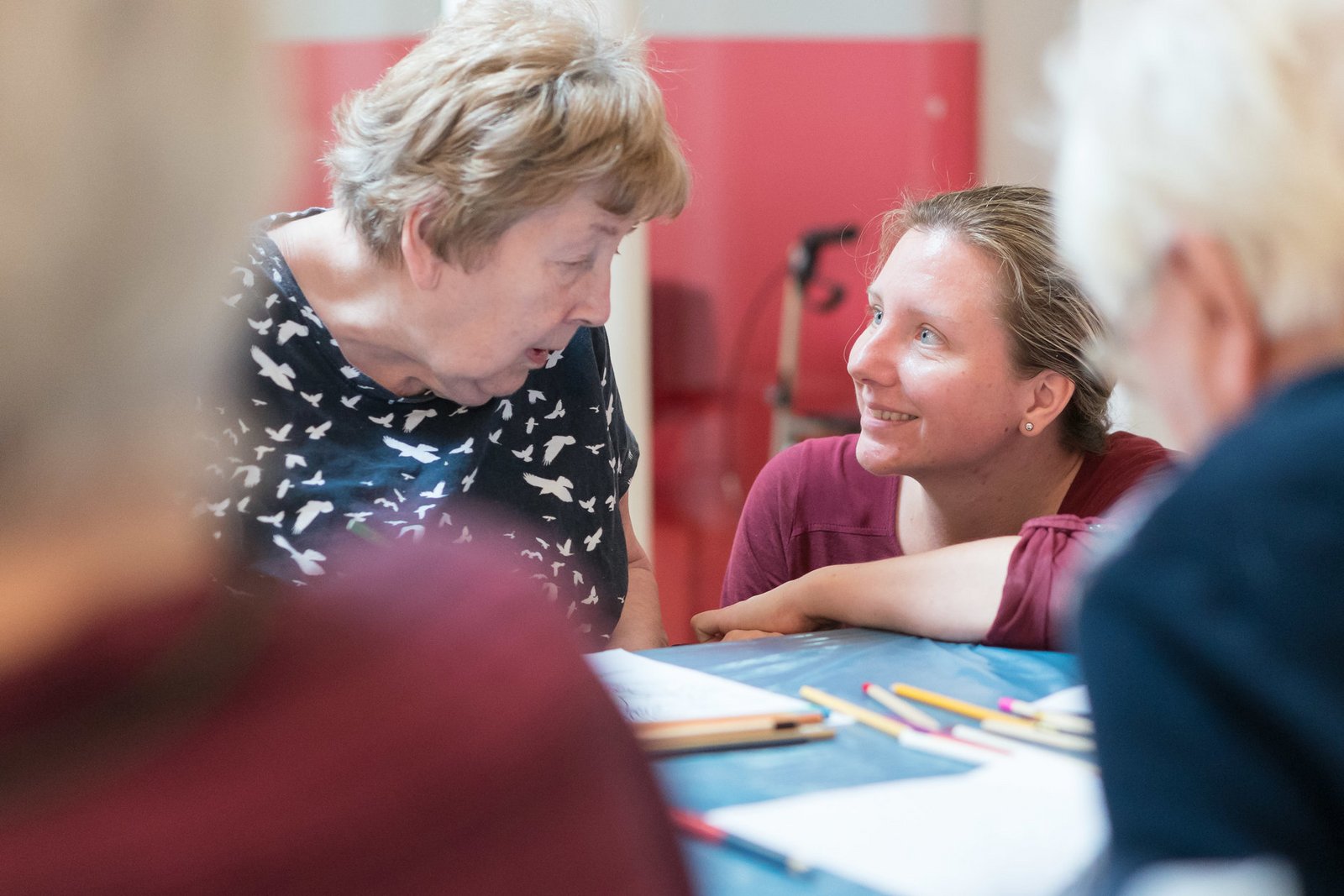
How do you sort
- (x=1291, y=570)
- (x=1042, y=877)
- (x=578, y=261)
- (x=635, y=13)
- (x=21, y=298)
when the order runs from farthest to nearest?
(x=635, y=13) < (x=578, y=261) < (x=1042, y=877) < (x=1291, y=570) < (x=21, y=298)

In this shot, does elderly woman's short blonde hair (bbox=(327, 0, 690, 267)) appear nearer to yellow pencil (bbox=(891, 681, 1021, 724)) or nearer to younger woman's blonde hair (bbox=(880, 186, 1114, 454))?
younger woman's blonde hair (bbox=(880, 186, 1114, 454))

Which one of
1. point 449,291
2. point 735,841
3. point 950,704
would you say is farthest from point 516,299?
point 735,841

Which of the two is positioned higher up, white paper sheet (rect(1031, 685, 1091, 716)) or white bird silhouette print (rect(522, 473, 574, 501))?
white bird silhouette print (rect(522, 473, 574, 501))

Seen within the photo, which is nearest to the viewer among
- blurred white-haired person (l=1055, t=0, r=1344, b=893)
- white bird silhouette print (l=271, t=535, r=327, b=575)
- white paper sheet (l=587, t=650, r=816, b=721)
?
blurred white-haired person (l=1055, t=0, r=1344, b=893)

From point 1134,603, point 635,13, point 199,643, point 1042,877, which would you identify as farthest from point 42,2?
point 635,13

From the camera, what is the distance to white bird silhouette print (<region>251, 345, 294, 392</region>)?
4.87ft

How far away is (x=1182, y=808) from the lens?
0.54 meters

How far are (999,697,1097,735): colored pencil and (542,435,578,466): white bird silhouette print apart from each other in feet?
2.34

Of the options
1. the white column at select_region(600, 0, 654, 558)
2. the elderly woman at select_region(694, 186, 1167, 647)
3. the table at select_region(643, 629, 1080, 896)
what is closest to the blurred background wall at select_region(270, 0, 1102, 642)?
the white column at select_region(600, 0, 654, 558)

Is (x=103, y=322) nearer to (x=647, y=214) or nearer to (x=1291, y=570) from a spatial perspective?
(x=1291, y=570)

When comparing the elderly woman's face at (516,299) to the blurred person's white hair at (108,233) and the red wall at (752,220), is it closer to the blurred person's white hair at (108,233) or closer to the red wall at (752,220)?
the blurred person's white hair at (108,233)

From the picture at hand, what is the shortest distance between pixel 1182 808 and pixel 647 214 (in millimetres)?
1096

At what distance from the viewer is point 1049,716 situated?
103cm

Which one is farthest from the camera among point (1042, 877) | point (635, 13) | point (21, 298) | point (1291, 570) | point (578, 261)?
point (635, 13)
